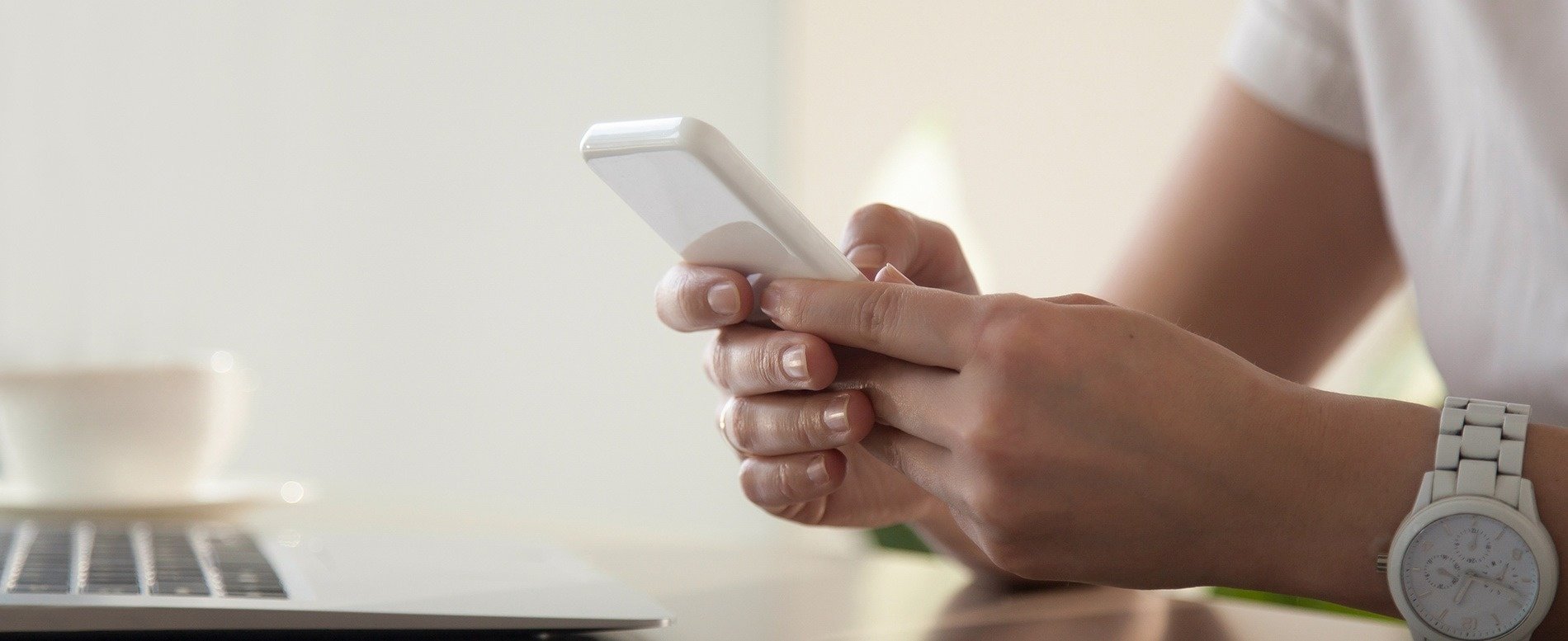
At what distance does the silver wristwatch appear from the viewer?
1.33 feet

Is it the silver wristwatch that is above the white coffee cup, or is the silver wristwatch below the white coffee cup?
below

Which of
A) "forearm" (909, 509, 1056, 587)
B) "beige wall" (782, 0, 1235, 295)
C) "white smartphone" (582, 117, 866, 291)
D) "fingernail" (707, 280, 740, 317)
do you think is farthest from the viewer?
"beige wall" (782, 0, 1235, 295)

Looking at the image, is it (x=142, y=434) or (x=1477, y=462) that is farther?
(x=142, y=434)

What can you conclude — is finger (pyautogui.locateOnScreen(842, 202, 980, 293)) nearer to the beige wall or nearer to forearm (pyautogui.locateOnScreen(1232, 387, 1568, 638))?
forearm (pyautogui.locateOnScreen(1232, 387, 1568, 638))

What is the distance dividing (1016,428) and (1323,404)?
0.10 metres

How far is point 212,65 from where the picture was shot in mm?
2137

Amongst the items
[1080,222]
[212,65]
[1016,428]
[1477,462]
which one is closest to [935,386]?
[1016,428]

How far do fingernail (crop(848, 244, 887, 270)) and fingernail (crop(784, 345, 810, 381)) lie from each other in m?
0.10

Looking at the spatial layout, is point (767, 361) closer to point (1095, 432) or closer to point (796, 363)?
point (796, 363)

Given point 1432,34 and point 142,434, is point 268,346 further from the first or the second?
point 1432,34

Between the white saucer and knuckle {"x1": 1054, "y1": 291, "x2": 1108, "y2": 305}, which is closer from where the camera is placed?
knuckle {"x1": 1054, "y1": 291, "x2": 1108, "y2": 305}

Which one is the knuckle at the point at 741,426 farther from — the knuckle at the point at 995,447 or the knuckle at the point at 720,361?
the knuckle at the point at 995,447

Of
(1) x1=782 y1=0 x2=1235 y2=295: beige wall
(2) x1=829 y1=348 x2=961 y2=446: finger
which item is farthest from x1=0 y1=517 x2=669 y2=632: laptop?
(1) x1=782 y1=0 x2=1235 y2=295: beige wall

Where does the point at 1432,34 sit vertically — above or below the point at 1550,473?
above
